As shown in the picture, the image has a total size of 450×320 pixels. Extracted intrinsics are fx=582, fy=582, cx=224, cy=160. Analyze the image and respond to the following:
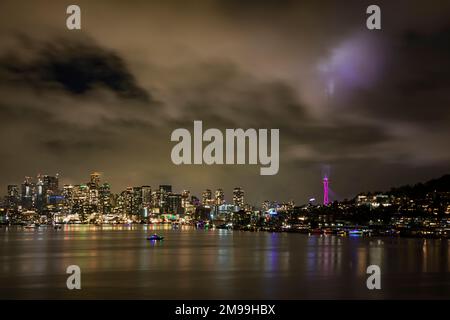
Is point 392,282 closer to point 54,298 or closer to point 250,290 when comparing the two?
point 250,290

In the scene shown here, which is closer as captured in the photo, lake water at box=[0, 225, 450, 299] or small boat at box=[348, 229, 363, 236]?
lake water at box=[0, 225, 450, 299]

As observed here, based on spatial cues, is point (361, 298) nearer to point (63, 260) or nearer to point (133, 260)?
point (133, 260)

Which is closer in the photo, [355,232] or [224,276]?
[224,276]

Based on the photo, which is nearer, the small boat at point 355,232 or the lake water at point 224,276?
the lake water at point 224,276

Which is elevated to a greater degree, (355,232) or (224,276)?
(224,276)

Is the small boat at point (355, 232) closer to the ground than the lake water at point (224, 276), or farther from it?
closer to the ground

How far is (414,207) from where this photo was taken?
175 m

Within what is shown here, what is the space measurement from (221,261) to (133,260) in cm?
935

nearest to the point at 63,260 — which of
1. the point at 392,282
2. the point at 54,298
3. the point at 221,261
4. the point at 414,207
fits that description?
the point at 221,261

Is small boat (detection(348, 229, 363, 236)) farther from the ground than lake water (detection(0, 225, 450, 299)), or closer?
closer
